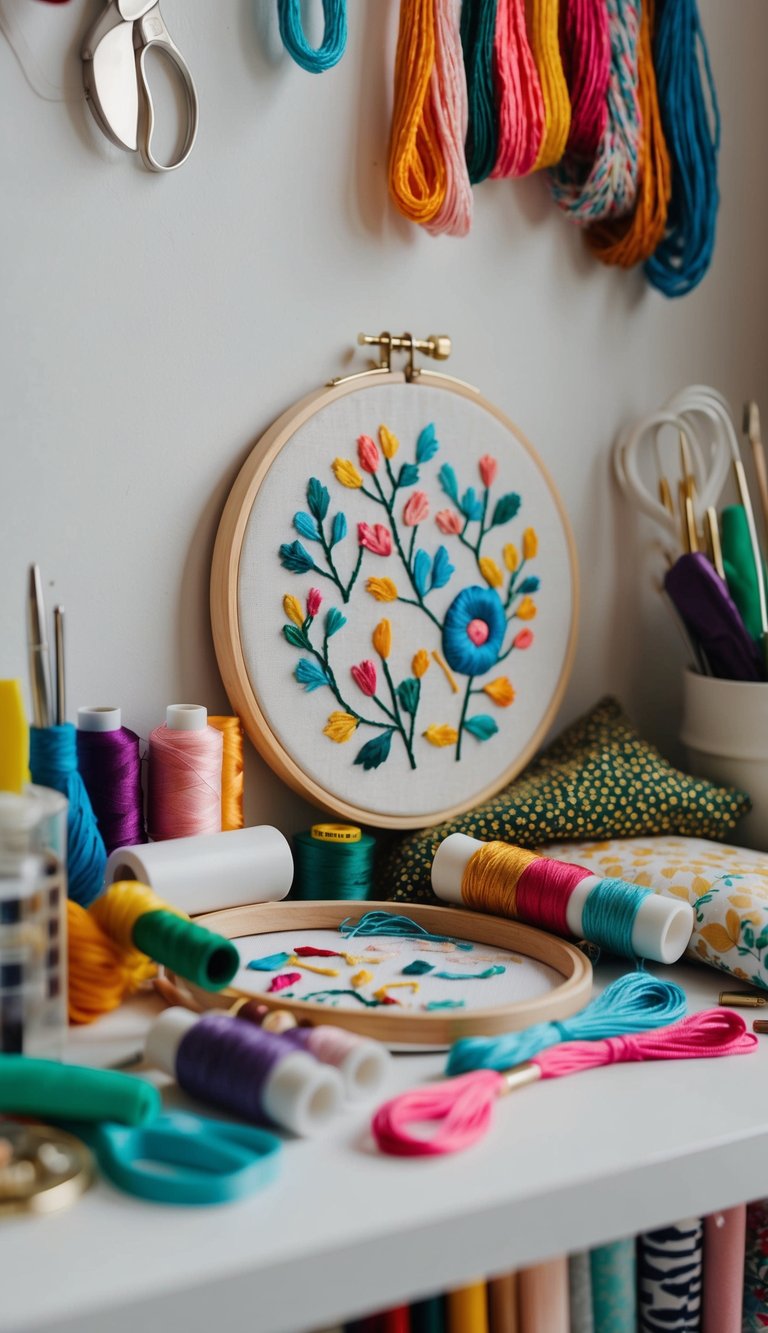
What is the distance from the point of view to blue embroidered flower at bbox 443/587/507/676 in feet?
3.61

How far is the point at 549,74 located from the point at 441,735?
0.58 meters

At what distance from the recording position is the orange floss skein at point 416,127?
1.02 metres

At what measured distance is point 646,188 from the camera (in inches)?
45.4

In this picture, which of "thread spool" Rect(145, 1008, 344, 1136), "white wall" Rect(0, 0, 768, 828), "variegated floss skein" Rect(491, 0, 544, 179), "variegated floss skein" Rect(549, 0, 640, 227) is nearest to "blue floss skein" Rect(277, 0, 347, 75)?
"white wall" Rect(0, 0, 768, 828)

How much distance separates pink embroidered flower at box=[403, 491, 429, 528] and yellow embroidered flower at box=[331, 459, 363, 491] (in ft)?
0.17

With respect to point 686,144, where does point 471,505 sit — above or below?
below

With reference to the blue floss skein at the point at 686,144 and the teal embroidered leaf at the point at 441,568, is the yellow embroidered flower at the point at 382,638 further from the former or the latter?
the blue floss skein at the point at 686,144

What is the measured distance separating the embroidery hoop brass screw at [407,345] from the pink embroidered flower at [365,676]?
0.25 m

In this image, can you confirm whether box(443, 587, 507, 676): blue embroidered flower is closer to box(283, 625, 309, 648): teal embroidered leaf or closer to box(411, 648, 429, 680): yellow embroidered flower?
box(411, 648, 429, 680): yellow embroidered flower

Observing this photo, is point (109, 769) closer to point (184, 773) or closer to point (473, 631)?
point (184, 773)

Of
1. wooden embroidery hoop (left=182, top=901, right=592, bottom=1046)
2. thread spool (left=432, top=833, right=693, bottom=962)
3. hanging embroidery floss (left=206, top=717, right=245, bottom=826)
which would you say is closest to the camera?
wooden embroidery hoop (left=182, top=901, right=592, bottom=1046)

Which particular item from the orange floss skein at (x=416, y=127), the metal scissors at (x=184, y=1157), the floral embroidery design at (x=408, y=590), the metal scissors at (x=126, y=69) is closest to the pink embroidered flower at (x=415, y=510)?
the floral embroidery design at (x=408, y=590)

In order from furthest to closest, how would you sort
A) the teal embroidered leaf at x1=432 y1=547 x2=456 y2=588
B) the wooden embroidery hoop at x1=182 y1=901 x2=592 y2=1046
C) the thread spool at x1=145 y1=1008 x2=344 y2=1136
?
the teal embroidered leaf at x1=432 y1=547 x2=456 y2=588 < the wooden embroidery hoop at x1=182 y1=901 x2=592 y2=1046 < the thread spool at x1=145 y1=1008 x2=344 y2=1136

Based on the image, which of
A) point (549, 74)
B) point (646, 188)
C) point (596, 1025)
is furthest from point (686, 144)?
point (596, 1025)
